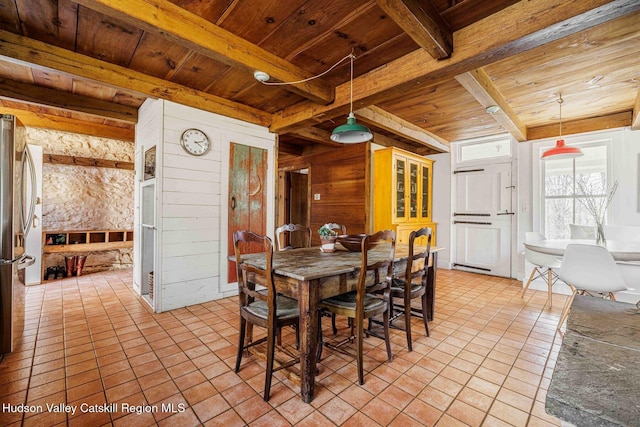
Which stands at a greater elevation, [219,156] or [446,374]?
[219,156]

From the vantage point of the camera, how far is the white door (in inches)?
188

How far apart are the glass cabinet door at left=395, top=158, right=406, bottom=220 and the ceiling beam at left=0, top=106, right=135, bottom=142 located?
15.0 feet

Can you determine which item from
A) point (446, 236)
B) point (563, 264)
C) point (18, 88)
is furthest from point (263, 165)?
point (446, 236)

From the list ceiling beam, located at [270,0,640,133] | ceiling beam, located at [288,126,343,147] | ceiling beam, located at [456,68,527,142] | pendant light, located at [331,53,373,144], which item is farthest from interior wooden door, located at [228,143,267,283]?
ceiling beam, located at [456,68,527,142]

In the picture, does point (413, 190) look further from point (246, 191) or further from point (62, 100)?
point (62, 100)

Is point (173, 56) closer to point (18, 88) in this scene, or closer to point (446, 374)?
point (18, 88)

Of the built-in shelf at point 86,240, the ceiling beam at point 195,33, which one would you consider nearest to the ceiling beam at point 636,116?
the ceiling beam at point 195,33

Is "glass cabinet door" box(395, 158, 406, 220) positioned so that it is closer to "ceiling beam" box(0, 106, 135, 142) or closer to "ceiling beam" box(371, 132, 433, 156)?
"ceiling beam" box(371, 132, 433, 156)

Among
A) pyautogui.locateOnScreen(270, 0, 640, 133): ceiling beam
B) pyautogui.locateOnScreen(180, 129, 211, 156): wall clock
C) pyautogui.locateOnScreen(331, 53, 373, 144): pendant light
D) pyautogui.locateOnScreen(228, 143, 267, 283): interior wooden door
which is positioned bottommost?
pyautogui.locateOnScreen(228, 143, 267, 283): interior wooden door

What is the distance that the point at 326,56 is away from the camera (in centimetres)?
245

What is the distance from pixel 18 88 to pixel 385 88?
12.8ft

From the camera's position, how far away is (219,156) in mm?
3445

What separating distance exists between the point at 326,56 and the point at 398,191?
275 centimetres

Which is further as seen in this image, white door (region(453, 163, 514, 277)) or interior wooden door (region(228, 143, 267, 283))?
white door (region(453, 163, 514, 277))
